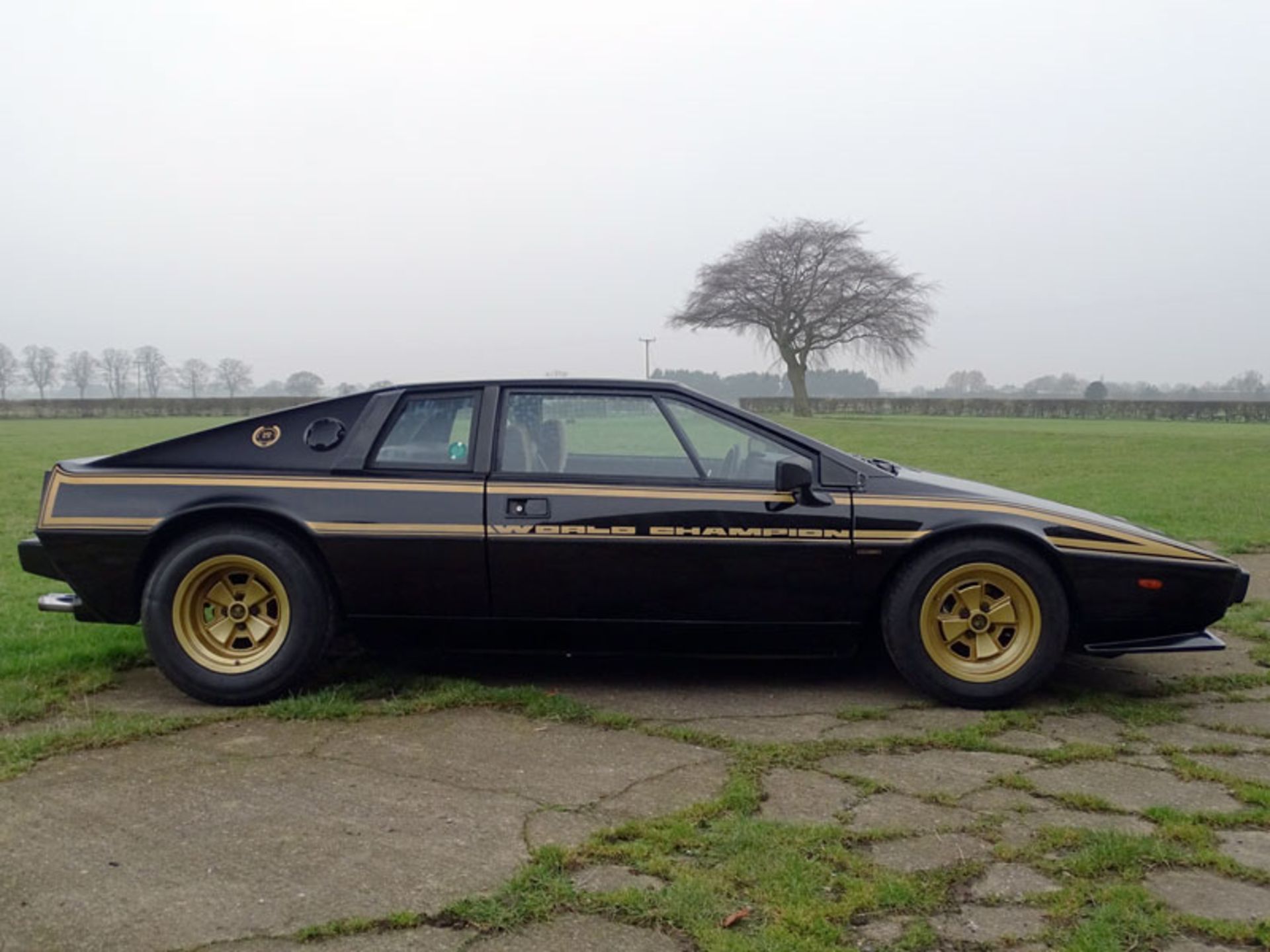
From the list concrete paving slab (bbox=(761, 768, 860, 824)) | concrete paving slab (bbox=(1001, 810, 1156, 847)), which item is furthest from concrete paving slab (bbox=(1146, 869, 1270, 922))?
concrete paving slab (bbox=(761, 768, 860, 824))

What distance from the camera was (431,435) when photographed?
14.4 feet

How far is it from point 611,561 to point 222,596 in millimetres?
1631

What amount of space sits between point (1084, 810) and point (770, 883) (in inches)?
45.1

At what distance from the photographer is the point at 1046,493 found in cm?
1171

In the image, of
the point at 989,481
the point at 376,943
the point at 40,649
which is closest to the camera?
the point at 376,943

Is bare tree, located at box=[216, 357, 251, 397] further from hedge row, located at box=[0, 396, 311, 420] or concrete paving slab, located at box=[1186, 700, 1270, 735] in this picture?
concrete paving slab, located at box=[1186, 700, 1270, 735]

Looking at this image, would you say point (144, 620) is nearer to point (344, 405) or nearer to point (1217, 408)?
point (344, 405)

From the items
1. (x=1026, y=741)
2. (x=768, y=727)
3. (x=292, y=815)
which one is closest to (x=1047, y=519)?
(x=1026, y=741)

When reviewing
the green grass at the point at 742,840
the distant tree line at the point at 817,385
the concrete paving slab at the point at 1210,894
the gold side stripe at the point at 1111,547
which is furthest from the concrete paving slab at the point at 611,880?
the distant tree line at the point at 817,385

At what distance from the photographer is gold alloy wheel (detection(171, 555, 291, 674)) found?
4164mm

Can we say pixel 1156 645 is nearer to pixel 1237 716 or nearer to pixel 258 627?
pixel 1237 716

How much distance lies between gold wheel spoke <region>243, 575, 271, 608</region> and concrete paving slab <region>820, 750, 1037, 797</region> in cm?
236

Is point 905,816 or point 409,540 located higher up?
point 409,540

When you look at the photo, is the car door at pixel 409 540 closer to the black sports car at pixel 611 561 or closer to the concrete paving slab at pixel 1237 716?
the black sports car at pixel 611 561
